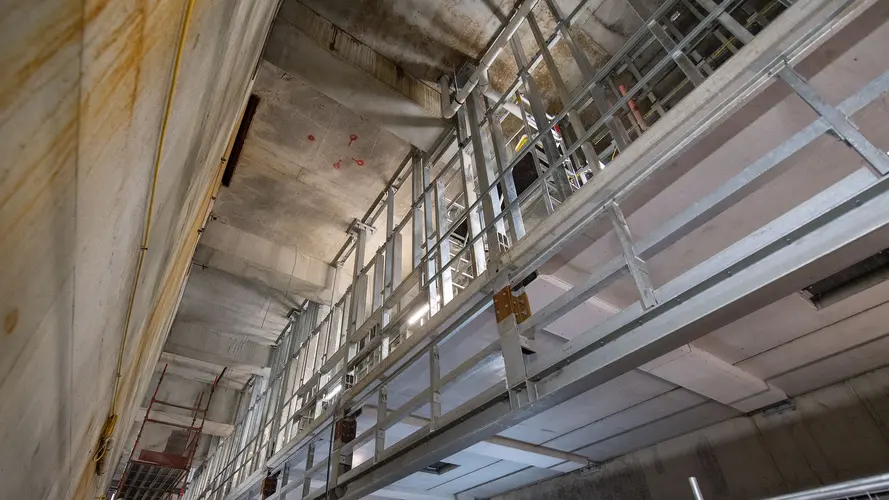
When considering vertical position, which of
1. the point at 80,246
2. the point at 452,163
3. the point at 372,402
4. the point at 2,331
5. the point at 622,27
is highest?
the point at 622,27

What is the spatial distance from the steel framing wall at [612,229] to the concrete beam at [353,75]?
658 mm

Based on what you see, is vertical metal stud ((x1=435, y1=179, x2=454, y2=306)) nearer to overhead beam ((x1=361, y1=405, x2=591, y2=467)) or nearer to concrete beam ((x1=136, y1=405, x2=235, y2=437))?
overhead beam ((x1=361, y1=405, x2=591, y2=467))

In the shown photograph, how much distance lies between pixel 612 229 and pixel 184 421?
1320cm

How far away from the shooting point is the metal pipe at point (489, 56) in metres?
6.50

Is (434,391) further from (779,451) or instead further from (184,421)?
(184,421)

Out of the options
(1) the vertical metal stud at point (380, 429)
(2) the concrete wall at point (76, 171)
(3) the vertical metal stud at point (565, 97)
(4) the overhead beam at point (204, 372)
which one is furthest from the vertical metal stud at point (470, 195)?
(4) the overhead beam at point (204, 372)

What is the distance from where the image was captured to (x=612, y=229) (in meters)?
4.04

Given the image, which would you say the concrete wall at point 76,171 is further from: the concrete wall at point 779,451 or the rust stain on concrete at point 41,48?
the concrete wall at point 779,451

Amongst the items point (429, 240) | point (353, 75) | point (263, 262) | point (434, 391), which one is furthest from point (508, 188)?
point (263, 262)

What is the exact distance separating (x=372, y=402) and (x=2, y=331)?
5.33 m

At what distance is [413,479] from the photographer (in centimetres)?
762

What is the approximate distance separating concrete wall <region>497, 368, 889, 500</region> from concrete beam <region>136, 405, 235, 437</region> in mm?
10827

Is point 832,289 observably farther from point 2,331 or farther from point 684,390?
point 2,331

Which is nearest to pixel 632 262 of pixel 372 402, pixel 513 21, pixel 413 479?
pixel 372 402
